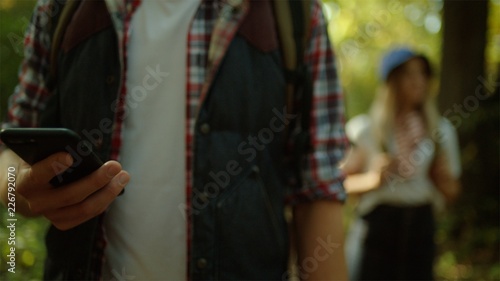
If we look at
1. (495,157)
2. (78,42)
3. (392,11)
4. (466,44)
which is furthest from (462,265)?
(392,11)

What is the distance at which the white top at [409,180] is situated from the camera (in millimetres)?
4117

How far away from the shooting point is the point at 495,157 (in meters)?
7.14

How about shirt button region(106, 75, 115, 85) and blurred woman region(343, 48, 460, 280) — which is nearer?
shirt button region(106, 75, 115, 85)

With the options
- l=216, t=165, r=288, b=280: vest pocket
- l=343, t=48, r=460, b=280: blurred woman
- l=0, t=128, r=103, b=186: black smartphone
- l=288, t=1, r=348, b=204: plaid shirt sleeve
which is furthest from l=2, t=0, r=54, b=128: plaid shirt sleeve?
l=343, t=48, r=460, b=280: blurred woman

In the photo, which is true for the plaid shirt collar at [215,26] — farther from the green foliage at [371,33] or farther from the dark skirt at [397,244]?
the green foliage at [371,33]

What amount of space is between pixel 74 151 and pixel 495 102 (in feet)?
22.3

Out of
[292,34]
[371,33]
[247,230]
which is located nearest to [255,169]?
[247,230]

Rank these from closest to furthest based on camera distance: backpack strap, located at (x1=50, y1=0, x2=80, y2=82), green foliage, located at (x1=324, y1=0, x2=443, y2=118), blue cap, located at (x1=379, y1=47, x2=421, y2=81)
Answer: backpack strap, located at (x1=50, y1=0, x2=80, y2=82) < blue cap, located at (x1=379, y1=47, x2=421, y2=81) < green foliage, located at (x1=324, y1=0, x2=443, y2=118)

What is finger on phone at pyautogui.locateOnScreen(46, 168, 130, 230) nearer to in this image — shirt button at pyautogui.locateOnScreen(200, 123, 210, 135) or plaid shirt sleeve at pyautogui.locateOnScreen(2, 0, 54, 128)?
shirt button at pyautogui.locateOnScreen(200, 123, 210, 135)

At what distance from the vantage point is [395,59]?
4.60 metres

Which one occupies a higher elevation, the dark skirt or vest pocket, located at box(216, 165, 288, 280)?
vest pocket, located at box(216, 165, 288, 280)

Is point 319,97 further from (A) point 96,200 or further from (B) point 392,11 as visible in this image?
(B) point 392,11

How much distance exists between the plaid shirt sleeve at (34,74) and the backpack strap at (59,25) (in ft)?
0.15

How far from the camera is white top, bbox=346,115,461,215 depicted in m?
4.12
